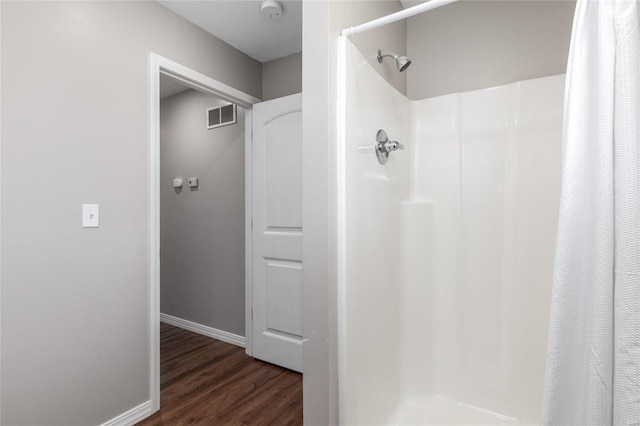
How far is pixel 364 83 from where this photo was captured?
4.55ft

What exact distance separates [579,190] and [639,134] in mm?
180

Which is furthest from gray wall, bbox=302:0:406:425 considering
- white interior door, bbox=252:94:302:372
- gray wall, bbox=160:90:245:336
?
gray wall, bbox=160:90:245:336

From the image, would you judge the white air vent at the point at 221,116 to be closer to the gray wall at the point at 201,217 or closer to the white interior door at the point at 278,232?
the gray wall at the point at 201,217

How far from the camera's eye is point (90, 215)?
5.32ft

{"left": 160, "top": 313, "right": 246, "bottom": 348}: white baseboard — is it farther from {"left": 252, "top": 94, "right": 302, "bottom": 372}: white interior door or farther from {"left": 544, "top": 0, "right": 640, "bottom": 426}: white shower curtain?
{"left": 544, "top": 0, "right": 640, "bottom": 426}: white shower curtain

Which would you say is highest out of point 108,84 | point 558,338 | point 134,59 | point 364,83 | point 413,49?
point 413,49

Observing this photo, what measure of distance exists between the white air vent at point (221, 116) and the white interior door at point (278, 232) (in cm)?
38

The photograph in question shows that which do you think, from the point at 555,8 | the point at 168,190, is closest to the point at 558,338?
the point at 555,8

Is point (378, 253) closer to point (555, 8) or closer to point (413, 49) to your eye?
point (413, 49)

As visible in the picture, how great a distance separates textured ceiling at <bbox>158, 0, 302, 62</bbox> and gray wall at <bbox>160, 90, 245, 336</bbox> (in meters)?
0.63

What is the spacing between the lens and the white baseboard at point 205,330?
9.43ft

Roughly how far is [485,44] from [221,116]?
7.13 feet

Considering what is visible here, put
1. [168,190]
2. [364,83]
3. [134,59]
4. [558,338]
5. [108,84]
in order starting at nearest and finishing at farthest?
[558,338] < [364,83] < [108,84] < [134,59] < [168,190]

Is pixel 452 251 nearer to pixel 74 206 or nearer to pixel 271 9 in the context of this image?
pixel 271 9
